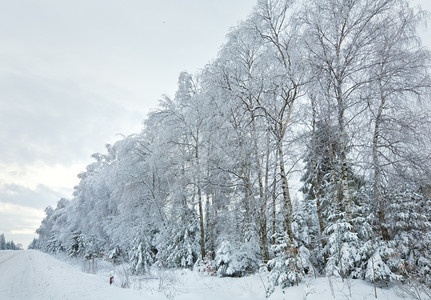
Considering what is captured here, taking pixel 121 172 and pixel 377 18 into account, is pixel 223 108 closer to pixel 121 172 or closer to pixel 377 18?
pixel 377 18

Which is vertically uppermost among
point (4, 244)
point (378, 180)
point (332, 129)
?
point (332, 129)

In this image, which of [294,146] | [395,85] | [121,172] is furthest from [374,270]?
[121,172]

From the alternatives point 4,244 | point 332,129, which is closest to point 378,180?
point 332,129

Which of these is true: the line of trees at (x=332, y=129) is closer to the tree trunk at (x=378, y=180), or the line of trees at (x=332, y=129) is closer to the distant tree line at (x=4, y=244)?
the tree trunk at (x=378, y=180)

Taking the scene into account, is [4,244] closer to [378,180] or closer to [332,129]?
[332,129]

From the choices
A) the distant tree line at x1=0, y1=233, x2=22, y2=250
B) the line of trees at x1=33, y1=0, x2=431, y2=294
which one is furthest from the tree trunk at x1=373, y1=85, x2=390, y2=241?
the distant tree line at x1=0, y1=233, x2=22, y2=250

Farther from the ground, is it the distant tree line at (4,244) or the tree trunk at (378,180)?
the tree trunk at (378,180)

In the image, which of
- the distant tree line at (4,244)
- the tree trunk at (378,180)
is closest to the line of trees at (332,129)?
the tree trunk at (378,180)

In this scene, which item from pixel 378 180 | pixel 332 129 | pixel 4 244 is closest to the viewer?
pixel 378 180

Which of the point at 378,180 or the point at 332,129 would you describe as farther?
the point at 332,129

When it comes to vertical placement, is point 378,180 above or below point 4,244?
above

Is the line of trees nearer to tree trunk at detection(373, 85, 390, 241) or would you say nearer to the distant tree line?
tree trunk at detection(373, 85, 390, 241)

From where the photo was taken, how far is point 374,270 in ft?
19.1

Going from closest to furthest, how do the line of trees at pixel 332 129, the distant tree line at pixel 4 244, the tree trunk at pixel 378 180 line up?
the line of trees at pixel 332 129, the tree trunk at pixel 378 180, the distant tree line at pixel 4 244
